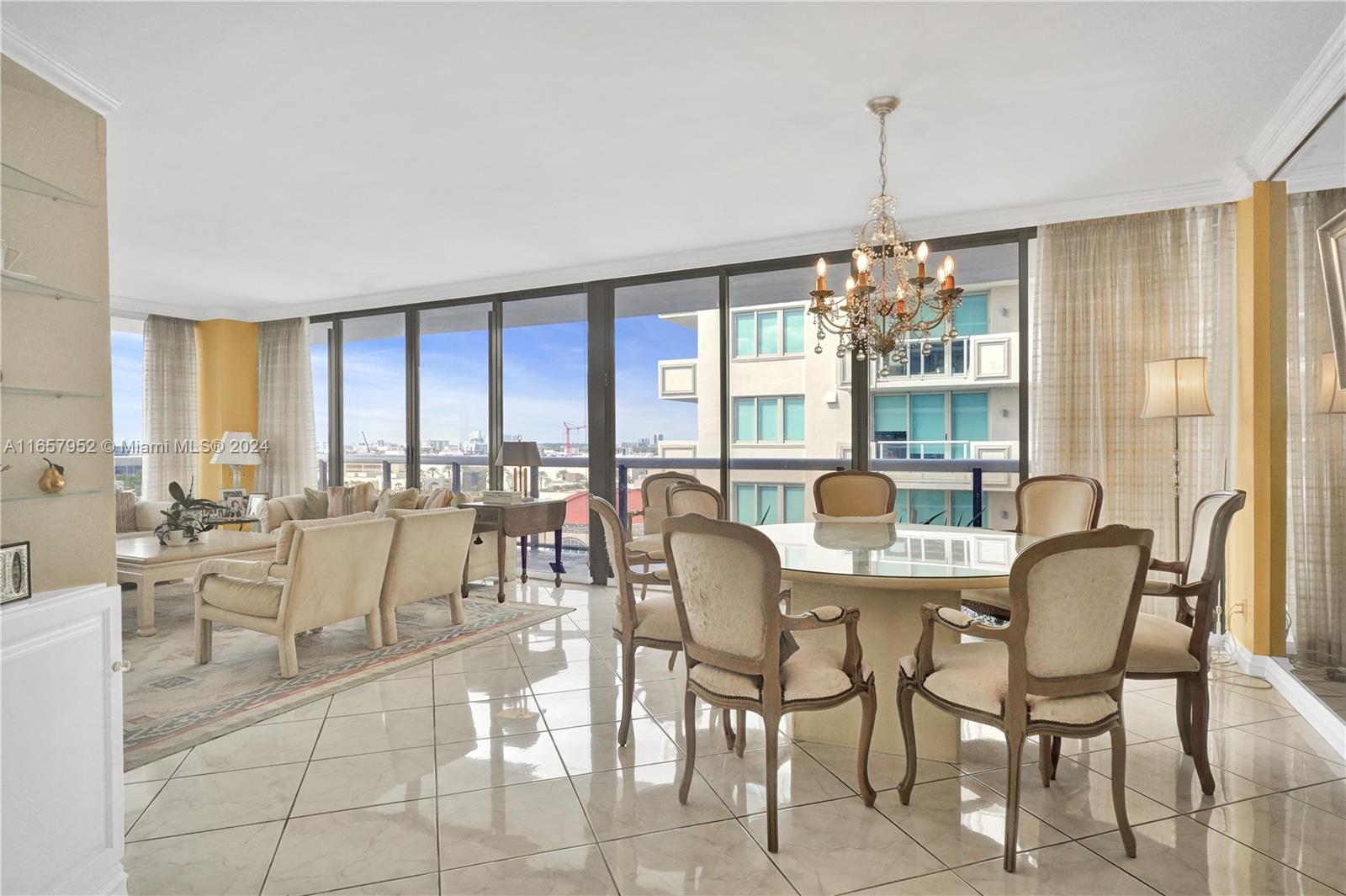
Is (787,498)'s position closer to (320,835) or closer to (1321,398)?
(1321,398)

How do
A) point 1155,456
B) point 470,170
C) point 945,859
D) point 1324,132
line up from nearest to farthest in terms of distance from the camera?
point 945,859 → point 1324,132 → point 470,170 → point 1155,456

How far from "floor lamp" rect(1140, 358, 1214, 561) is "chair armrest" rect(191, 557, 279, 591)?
15.6 feet

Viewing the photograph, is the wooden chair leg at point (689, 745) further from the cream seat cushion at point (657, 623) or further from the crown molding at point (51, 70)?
the crown molding at point (51, 70)

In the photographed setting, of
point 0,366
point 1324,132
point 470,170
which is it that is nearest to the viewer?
point 0,366

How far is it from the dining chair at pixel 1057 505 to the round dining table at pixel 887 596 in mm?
849

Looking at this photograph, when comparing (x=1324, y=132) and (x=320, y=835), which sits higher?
(x=1324, y=132)

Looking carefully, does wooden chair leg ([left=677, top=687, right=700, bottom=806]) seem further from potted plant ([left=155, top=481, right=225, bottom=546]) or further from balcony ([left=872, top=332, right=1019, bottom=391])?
potted plant ([left=155, top=481, right=225, bottom=546])

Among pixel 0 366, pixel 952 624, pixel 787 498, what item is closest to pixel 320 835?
pixel 0 366

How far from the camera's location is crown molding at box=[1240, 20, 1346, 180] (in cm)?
270

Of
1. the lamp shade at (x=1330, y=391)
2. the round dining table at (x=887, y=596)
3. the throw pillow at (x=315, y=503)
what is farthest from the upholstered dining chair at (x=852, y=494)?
the throw pillow at (x=315, y=503)

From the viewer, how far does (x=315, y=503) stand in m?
6.77

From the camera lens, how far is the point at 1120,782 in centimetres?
209

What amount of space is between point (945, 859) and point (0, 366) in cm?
295

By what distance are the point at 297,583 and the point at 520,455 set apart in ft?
8.72
